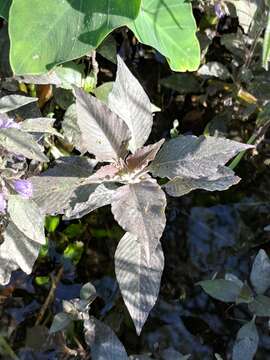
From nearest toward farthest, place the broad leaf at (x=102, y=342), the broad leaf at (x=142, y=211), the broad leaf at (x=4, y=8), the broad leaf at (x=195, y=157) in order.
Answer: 1. the broad leaf at (x=142, y=211)
2. the broad leaf at (x=195, y=157)
3. the broad leaf at (x=102, y=342)
4. the broad leaf at (x=4, y=8)

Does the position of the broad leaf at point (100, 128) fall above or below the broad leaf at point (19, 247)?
above

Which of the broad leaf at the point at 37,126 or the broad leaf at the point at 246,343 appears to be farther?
the broad leaf at the point at 246,343

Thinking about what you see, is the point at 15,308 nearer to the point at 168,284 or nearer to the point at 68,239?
the point at 68,239

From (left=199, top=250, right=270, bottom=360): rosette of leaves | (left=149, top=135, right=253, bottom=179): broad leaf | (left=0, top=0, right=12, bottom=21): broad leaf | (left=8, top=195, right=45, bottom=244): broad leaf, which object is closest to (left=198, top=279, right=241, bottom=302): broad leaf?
(left=199, top=250, right=270, bottom=360): rosette of leaves

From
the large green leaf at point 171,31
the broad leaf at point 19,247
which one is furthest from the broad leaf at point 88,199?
the large green leaf at point 171,31

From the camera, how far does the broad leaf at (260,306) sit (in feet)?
4.83

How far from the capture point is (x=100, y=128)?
123cm

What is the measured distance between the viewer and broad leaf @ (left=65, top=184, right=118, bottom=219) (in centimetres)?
126

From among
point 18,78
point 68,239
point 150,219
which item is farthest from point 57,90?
point 150,219

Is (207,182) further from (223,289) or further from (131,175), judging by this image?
(223,289)

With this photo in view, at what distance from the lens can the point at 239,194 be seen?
1819 millimetres

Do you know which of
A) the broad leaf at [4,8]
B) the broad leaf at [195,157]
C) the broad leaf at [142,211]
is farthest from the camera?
the broad leaf at [4,8]

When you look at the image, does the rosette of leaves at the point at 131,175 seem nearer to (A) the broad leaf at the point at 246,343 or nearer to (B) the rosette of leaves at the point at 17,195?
(B) the rosette of leaves at the point at 17,195

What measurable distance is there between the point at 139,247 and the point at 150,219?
0.61 feet
